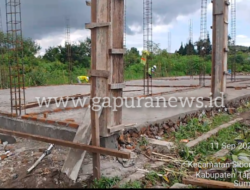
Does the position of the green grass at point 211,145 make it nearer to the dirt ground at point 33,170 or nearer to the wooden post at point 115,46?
the wooden post at point 115,46

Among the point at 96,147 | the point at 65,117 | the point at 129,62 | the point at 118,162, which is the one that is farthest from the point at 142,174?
the point at 129,62

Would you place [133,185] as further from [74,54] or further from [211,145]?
[74,54]

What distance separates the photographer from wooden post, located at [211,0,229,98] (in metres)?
5.89

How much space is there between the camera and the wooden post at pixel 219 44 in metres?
5.89

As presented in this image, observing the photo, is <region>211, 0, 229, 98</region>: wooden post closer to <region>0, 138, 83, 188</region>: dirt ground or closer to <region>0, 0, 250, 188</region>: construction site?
<region>0, 0, 250, 188</region>: construction site

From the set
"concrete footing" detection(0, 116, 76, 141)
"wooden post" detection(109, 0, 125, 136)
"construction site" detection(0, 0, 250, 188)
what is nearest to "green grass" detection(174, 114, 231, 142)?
"construction site" detection(0, 0, 250, 188)

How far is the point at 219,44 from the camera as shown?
5.97 meters

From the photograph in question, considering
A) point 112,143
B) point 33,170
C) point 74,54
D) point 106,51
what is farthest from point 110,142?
point 74,54

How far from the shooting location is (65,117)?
4488 millimetres

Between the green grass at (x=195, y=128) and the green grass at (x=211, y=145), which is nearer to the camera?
the green grass at (x=211, y=145)

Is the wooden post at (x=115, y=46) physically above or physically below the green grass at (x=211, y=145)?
above

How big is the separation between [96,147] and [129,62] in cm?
1758

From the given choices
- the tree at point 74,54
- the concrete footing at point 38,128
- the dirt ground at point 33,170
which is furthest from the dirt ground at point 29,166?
the tree at point 74,54

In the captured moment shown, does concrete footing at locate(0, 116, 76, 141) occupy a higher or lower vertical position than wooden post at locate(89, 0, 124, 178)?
lower
